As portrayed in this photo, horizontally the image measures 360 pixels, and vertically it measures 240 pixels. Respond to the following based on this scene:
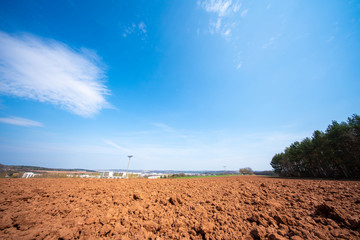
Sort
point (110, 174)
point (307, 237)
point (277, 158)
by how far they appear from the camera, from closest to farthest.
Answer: point (307, 237), point (110, 174), point (277, 158)

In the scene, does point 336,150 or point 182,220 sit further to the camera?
point 336,150

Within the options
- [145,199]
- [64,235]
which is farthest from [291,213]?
[64,235]

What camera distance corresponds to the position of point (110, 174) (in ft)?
150

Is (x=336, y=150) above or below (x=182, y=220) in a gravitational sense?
above

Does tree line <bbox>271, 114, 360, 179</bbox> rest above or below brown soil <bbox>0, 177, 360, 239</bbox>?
above

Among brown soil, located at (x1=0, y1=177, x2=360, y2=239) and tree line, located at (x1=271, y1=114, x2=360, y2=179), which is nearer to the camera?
brown soil, located at (x1=0, y1=177, x2=360, y2=239)

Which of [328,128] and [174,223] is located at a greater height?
[328,128]

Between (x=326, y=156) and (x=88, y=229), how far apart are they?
152ft

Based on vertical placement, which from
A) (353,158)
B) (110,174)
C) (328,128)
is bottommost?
(110,174)

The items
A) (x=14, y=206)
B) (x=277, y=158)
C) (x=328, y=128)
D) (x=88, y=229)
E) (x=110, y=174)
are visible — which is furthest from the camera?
(x=277, y=158)

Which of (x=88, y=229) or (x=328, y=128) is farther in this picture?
(x=328, y=128)

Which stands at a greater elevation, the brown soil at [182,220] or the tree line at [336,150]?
the tree line at [336,150]

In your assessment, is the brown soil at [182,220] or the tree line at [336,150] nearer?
the brown soil at [182,220]

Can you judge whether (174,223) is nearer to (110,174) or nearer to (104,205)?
(104,205)
